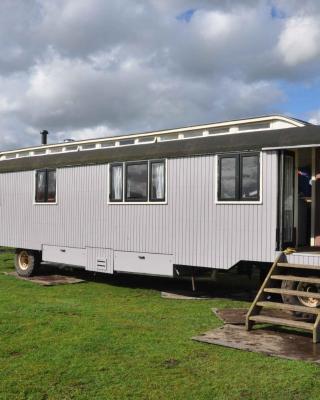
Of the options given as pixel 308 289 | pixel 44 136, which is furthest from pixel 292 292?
pixel 44 136

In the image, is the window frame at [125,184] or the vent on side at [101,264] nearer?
the window frame at [125,184]

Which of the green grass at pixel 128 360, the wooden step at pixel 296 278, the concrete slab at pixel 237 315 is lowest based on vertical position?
the green grass at pixel 128 360

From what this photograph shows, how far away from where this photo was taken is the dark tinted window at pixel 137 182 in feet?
34.2

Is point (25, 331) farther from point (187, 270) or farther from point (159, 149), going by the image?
point (159, 149)

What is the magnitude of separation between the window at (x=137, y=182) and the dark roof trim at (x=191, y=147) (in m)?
0.17

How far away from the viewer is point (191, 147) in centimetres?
A: 961

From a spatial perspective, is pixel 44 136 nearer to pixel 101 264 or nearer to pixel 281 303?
pixel 101 264

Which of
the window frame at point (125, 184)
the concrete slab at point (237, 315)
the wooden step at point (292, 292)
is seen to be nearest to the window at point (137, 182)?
the window frame at point (125, 184)

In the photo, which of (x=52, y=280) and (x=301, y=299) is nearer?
(x=301, y=299)

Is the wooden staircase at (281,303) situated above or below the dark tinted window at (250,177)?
below

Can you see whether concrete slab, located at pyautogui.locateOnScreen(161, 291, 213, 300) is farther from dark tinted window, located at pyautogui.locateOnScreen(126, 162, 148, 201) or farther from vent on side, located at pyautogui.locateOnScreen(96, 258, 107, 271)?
dark tinted window, located at pyautogui.locateOnScreen(126, 162, 148, 201)

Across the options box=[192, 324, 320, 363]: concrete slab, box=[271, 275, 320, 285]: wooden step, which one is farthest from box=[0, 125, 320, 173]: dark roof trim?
box=[192, 324, 320, 363]: concrete slab

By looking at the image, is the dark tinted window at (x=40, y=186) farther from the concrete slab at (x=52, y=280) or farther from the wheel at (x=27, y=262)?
the concrete slab at (x=52, y=280)

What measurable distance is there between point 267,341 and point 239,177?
3.12 metres
